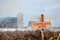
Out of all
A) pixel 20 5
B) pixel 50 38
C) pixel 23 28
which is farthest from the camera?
pixel 20 5

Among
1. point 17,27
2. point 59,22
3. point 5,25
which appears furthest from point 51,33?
point 5,25

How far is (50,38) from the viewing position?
1353 millimetres

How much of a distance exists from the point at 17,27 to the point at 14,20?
0.07 m

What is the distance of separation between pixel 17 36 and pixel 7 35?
79mm

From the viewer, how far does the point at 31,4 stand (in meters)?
1.61

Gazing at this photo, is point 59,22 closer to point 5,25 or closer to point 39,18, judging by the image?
point 39,18

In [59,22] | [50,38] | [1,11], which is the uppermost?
[1,11]

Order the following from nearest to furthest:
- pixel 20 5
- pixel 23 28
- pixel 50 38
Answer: pixel 50 38 < pixel 23 28 < pixel 20 5

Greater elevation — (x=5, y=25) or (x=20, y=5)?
(x=20, y=5)

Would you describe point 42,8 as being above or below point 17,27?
above

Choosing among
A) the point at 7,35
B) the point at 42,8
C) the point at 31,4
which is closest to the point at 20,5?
the point at 31,4

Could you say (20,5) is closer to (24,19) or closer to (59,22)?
(24,19)

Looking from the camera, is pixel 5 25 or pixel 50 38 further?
pixel 5 25

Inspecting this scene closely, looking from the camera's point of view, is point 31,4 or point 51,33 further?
point 31,4
